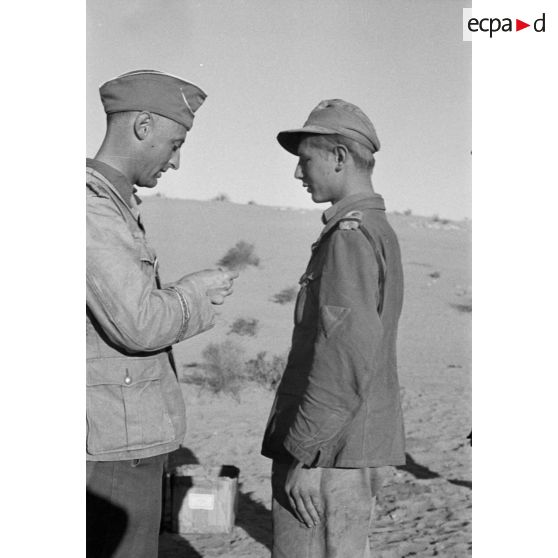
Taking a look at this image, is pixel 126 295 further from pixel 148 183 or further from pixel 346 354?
pixel 346 354

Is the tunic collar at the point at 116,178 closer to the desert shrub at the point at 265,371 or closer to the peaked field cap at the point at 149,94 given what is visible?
the peaked field cap at the point at 149,94

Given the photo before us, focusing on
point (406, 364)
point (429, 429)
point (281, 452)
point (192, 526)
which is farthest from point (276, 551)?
point (406, 364)

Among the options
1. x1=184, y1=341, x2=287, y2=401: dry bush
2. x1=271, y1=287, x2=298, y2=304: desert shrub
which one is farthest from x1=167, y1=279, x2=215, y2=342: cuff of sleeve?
x1=271, y1=287, x2=298, y2=304: desert shrub

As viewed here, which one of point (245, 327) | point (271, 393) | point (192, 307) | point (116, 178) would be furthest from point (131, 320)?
point (245, 327)

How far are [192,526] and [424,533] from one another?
1.43 metres

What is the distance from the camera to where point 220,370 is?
8.74 m

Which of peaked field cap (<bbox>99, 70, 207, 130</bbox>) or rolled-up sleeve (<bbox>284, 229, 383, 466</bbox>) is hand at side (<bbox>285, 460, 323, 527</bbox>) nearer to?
rolled-up sleeve (<bbox>284, 229, 383, 466</bbox>)

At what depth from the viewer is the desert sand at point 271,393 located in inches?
179

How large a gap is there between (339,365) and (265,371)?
694 centimetres

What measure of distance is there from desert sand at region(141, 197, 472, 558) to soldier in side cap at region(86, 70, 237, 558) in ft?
2.63

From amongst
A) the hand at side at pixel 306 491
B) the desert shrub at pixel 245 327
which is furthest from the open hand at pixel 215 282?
the desert shrub at pixel 245 327

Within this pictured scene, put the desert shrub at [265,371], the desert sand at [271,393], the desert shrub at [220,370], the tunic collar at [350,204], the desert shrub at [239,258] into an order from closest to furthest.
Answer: the tunic collar at [350,204], the desert sand at [271,393], the desert shrub at [220,370], the desert shrub at [265,371], the desert shrub at [239,258]

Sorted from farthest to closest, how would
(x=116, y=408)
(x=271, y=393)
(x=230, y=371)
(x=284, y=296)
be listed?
(x=284, y=296) → (x=230, y=371) → (x=271, y=393) → (x=116, y=408)
